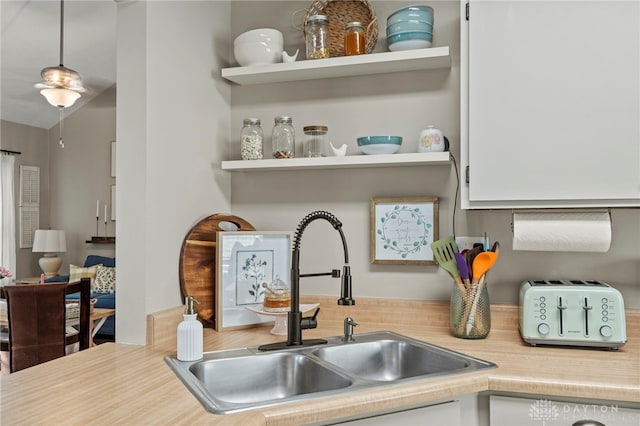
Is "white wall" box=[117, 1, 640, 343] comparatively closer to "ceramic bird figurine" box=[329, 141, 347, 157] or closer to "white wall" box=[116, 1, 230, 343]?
"white wall" box=[116, 1, 230, 343]

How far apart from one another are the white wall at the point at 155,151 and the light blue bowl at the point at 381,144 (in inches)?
26.1

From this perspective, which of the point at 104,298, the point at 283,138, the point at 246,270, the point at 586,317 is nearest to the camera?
the point at 586,317

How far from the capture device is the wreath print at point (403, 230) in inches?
82.3

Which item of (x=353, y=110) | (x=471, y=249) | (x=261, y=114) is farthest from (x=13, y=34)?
(x=471, y=249)

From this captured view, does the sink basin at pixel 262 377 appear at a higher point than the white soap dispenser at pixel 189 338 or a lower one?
lower

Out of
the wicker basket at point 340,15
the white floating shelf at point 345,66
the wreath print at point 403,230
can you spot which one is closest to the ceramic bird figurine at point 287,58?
the white floating shelf at point 345,66

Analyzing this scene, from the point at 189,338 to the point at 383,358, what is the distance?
2.20 ft

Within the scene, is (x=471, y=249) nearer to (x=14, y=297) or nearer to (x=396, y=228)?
(x=396, y=228)

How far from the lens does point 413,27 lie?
6.46ft

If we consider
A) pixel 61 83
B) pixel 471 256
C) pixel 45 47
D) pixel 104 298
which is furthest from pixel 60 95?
pixel 471 256

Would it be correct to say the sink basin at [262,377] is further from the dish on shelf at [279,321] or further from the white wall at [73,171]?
the white wall at [73,171]

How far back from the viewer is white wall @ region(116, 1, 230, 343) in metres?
1.76

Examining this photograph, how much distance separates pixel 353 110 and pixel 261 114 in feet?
1.37

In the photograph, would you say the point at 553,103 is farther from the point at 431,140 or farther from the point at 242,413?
the point at 242,413
